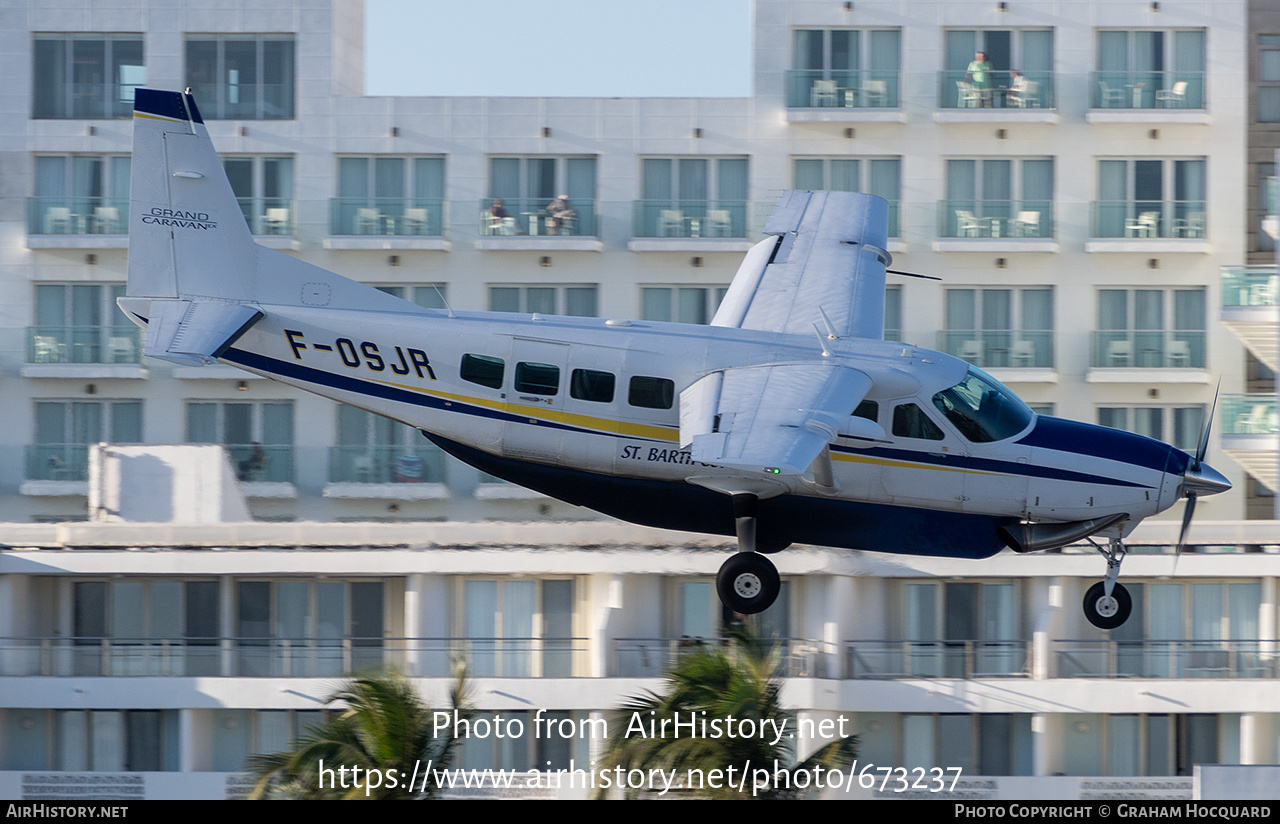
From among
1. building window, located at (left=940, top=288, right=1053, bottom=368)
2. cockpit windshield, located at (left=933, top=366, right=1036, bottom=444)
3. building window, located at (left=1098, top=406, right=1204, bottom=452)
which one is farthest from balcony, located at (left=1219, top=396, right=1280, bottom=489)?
cockpit windshield, located at (left=933, top=366, right=1036, bottom=444)

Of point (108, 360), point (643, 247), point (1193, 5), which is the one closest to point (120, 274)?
point (108, 360)

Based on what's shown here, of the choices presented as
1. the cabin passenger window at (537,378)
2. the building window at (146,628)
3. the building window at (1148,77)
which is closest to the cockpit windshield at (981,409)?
the cabin passenger window at (537,378)

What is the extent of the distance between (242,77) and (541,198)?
8787mm

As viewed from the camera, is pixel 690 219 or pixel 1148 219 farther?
pixel 690 219

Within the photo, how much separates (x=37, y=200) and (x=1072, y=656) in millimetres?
29479

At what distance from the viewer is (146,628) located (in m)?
32.6

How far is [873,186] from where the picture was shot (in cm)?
4016

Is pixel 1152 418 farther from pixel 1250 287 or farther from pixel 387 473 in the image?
pixel 387 473

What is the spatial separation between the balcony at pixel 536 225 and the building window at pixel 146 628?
12752mm

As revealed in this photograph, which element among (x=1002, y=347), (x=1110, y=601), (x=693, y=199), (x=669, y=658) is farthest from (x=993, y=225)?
(x=1110, y=601)

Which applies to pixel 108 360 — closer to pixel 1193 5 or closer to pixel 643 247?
pixel 643 247

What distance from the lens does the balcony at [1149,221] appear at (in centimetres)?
4000

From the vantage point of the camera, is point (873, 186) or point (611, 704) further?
point (873, 186)

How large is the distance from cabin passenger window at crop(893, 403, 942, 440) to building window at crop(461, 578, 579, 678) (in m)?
13.1
